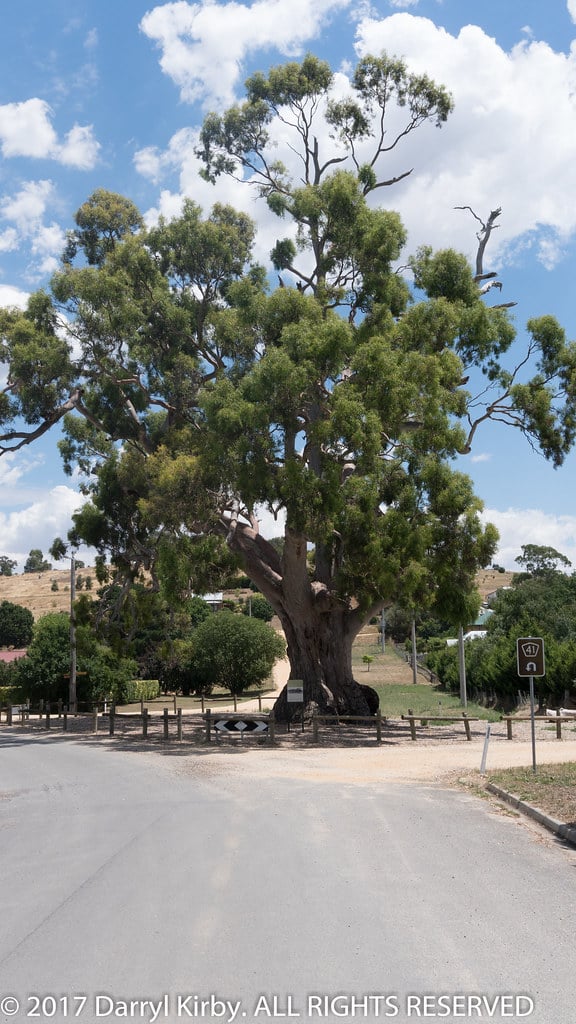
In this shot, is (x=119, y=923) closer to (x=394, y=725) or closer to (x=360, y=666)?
(x=394, y=725)

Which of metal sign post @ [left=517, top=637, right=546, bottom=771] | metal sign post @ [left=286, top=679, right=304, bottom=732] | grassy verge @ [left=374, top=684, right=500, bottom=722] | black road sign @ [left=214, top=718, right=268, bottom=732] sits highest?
metal sign post @ [left=517, top=637, right=546, bottom=771]

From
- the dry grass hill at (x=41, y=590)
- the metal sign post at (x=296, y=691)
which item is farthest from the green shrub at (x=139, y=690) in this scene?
the dry grass hill at (x=41, y=590)

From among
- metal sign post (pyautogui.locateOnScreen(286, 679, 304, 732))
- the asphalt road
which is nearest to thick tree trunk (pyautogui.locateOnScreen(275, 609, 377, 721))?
metal sign post (pyautogui.locateOnScreen(286, 679, 304, 732))

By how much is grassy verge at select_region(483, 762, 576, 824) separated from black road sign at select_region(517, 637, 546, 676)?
6.25 ft

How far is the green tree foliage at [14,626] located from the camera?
101188mm

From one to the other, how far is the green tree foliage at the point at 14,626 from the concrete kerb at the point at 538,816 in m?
92.6

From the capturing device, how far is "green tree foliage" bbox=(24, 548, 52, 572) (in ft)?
601

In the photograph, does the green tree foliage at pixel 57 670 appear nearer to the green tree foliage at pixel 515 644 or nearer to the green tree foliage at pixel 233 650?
the green tree foliage at pixel 233 650

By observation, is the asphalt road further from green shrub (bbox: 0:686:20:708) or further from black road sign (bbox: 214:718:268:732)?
green shrub (bbox: 0:686:20:708)

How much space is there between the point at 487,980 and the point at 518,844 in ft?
17.4

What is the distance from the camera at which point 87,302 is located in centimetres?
2952

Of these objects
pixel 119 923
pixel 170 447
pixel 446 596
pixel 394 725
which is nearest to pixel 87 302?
pixel 170 447

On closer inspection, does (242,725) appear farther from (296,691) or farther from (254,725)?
(296,691)

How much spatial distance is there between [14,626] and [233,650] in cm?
4863
